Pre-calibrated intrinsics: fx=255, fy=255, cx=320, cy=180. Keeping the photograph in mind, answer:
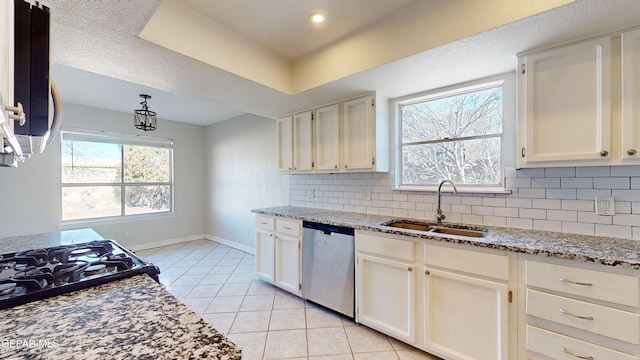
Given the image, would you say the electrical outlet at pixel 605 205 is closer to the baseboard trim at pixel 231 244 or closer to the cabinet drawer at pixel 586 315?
the cabinet drawer at pixel 586 315

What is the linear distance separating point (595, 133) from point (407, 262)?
53.2 inches

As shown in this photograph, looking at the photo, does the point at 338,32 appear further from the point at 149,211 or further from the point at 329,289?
the point at 149,211

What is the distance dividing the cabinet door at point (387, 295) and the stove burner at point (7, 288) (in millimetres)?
1896

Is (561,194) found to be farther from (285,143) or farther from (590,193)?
(285,143)

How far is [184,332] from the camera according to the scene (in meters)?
0.68

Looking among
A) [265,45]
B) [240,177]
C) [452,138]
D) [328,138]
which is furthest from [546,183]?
[240,177]

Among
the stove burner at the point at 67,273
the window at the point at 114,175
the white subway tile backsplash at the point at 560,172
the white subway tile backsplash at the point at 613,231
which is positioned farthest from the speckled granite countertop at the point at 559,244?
the window at the point at 114,175

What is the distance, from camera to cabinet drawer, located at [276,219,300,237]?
2.63 metres

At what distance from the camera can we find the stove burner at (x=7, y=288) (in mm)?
866

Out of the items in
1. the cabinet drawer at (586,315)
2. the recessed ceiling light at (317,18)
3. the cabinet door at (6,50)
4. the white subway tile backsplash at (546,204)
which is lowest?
the cabinet drawer at (586,315)

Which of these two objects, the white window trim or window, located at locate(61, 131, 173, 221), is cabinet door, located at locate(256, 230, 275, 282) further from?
window, located at locate(61, 131, 173, 221)

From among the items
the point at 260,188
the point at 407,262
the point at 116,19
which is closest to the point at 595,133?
the point at 407,262

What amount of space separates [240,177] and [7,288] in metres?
3.80

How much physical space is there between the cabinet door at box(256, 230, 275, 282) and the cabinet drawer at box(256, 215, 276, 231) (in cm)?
6
